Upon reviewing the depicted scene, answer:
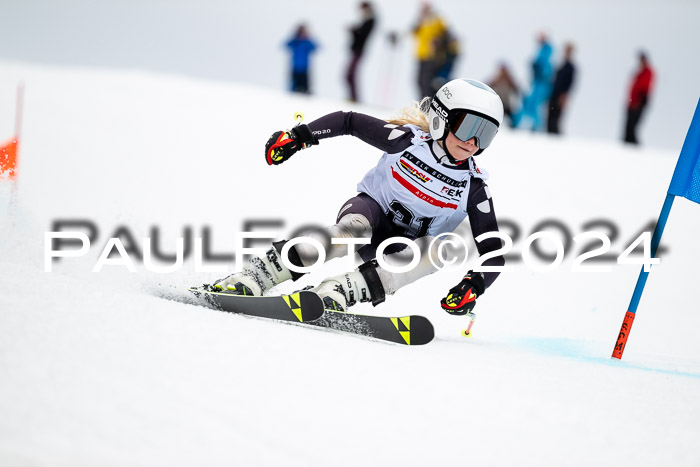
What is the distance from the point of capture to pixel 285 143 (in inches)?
164

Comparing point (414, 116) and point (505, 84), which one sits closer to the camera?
point (414, 116)

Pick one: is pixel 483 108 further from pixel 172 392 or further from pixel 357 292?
pixel 172 392

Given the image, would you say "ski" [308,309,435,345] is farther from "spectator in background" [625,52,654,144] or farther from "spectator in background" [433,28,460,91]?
"spectator in background" [625,52,654,144]

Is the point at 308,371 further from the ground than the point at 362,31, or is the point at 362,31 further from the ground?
the point at 362,31

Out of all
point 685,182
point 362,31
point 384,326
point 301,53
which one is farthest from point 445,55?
point 384,326

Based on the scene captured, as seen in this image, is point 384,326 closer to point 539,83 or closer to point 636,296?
point 636,296

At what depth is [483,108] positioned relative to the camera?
393 centimetres

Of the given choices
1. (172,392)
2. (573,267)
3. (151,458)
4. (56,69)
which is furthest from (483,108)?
(56,69)

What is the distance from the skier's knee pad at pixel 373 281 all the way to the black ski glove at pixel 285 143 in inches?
30.0

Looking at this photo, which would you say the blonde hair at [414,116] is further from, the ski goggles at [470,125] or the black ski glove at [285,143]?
the black ski glove at [285,143]

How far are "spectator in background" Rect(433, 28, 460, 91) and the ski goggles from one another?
8.51 m

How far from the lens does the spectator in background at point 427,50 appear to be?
40.0ft

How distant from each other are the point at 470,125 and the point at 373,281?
99 centimetres

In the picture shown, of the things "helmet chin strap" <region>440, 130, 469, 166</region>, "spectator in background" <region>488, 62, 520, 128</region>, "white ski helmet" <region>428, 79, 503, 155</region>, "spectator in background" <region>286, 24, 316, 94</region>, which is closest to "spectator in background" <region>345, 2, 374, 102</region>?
"spectator in background" <region>286, 24, 316, 94</region>
